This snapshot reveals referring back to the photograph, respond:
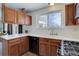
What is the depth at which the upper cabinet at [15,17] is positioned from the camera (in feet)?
6.57

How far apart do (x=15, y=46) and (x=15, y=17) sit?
31.8 inches

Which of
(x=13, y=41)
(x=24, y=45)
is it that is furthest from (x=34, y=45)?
(x=13, y=41)

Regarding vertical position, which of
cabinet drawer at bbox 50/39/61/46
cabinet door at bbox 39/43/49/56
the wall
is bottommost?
cabinet door at bbox 39/43/49/56

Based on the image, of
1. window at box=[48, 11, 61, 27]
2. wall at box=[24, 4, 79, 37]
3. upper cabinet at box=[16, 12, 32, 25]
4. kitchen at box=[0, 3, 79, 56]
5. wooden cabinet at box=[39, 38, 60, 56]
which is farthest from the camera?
upper cabinet at box=[16, 12, 32, 25]

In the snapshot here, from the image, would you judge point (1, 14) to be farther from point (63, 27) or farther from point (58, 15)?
point (63, 27)

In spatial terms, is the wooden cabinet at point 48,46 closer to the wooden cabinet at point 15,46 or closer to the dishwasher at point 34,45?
the dishwasher at point 34,45

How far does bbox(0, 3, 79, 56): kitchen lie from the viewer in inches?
74.4

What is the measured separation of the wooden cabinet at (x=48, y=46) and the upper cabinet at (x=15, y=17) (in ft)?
2.19

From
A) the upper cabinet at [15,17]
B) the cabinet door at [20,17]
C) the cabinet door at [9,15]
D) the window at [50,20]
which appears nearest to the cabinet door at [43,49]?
the window at [50,20]

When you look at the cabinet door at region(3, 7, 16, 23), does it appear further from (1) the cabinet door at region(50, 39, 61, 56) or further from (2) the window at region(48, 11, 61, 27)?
(1) the cabinet door at region(50, 39, 61, 56)

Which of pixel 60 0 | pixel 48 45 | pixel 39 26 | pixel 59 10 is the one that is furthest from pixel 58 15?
pixel 60 0

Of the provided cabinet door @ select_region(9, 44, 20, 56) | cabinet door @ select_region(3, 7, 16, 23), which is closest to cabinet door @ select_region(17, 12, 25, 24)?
cabinet door @ select_region(3, 7, 16, 23)

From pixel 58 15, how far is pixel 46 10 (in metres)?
0.35

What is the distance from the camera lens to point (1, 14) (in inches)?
74.9
